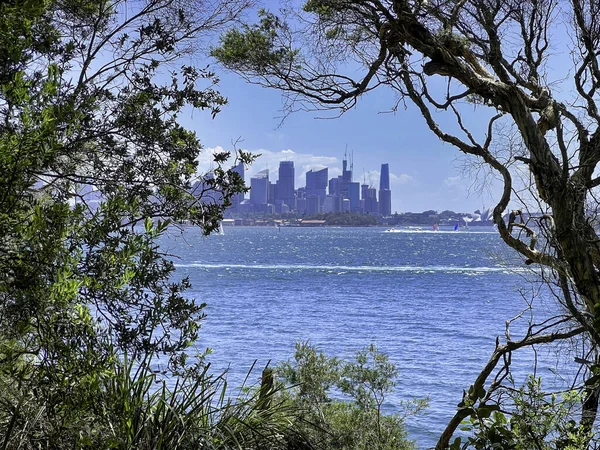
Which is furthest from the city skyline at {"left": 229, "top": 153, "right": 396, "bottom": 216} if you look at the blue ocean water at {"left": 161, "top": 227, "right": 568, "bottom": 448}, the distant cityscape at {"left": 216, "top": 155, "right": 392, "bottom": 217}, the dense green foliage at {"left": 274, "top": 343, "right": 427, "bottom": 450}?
the dense green foliage at {"left": 274, "top": 343, "right": 427, "bottom": 450}

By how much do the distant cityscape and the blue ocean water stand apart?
43.4ft

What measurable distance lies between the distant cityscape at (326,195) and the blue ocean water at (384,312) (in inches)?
521

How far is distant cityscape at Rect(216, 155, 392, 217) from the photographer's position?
6328 cm

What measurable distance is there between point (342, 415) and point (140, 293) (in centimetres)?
406

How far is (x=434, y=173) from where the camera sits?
7969 cm

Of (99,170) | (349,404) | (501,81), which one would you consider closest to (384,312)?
(349,404)

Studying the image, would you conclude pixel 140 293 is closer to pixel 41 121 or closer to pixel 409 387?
pixel 41 121

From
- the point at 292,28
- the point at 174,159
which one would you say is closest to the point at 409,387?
the point at 292,28

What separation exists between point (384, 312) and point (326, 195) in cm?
5193

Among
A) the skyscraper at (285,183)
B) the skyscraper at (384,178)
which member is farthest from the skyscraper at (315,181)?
the skyscraper at (384,178)

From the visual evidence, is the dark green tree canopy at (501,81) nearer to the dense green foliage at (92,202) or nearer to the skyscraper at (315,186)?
the dense green foliage at (92,202)

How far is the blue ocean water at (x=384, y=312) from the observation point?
13312mm

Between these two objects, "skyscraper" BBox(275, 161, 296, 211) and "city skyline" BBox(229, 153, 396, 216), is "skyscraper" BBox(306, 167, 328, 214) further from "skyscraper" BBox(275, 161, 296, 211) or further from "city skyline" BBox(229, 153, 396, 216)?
"skyscraper" BBox(275, 161, 296, 211)

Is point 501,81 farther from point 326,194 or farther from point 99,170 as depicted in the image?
point 326,194
